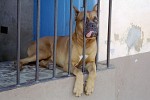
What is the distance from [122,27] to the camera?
547 cm

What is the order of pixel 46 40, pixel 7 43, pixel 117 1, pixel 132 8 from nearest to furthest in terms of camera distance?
pixel 46 40 < pixel 117 1 < pixel 132 8 < pixel 7 43

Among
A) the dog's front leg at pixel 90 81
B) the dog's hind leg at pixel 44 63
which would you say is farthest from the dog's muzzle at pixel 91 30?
the dog's hind leg at pixel 44 63

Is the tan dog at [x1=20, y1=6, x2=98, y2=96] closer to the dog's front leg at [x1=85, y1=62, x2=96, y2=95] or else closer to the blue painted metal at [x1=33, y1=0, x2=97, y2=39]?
the dog's front leg at [x1=85, y1=62, x2=96, y2=95]

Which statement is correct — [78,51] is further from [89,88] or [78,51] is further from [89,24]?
[89,88]

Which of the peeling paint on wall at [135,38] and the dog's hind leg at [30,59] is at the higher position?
the peeling paint on wall at [135,38]

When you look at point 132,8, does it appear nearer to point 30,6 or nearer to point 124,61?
point 124,61

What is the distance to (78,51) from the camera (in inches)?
169

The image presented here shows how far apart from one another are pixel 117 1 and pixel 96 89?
1.74 meters

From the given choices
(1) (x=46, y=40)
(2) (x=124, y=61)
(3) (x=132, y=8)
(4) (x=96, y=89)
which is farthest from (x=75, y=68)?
(3) (x=132, y=8)

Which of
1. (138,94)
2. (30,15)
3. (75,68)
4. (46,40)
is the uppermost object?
(30,15)

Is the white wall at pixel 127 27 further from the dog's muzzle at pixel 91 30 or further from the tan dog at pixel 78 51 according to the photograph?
the dog's muzzle at pixel 91 30

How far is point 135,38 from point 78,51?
1811mm

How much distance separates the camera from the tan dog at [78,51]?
398 centimetres

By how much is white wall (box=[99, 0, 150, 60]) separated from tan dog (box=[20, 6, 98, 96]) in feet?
2.39
